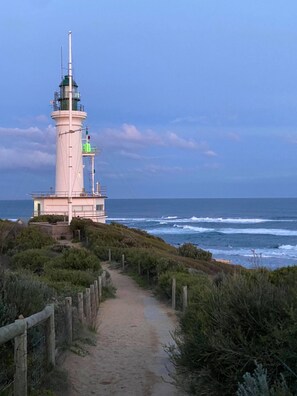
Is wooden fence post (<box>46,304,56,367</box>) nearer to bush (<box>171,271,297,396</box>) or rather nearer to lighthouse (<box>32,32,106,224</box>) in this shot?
bush (<box>171,271,297,396</box>)

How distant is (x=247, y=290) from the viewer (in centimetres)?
597

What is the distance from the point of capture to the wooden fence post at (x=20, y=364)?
4.93 m

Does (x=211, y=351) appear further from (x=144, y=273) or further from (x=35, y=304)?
(x=144, y=273)

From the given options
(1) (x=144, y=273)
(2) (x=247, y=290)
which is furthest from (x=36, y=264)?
(2) (x=247, y=290)

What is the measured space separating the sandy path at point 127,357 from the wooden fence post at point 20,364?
5.76ft

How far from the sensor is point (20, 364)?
4.97m

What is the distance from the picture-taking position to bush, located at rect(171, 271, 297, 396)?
5.05m

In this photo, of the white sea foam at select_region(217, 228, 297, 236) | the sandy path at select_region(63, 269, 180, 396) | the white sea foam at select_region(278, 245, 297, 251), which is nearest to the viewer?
the sandy path at select_region(63, 269, 180, 396)

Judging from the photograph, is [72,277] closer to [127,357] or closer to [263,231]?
[127,357]

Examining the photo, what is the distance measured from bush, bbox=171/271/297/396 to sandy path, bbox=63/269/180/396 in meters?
1.05

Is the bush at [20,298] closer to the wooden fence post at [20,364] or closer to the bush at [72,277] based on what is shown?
the wooden fence post at [20,364]

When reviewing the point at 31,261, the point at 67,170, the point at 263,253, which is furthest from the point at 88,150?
the point at 31,261

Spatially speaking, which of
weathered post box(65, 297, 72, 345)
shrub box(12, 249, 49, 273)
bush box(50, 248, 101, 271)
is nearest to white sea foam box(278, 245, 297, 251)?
shrub box(12, 249, 49, 273)

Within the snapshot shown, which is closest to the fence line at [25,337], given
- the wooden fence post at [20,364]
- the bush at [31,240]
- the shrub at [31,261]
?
the wooden fence post at [20,364]
